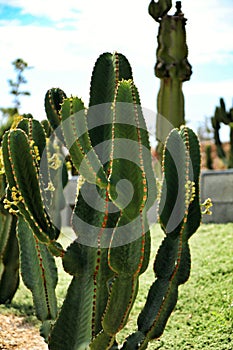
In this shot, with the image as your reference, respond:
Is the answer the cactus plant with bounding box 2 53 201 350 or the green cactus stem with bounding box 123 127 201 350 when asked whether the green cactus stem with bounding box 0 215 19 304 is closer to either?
the cactus plant with bounding box 2 53 201 350

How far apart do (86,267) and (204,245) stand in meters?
3.32

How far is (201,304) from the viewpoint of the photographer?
4562 millimetres

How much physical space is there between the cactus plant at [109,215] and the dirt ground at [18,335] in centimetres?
81

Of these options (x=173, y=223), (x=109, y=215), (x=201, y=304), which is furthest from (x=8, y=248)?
(x=173, y=223)

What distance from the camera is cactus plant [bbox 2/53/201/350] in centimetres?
258

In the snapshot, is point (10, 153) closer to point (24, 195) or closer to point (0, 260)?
point (24, 195)

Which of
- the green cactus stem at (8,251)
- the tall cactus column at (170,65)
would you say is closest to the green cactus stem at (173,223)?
the green cactus stem at (8,251)

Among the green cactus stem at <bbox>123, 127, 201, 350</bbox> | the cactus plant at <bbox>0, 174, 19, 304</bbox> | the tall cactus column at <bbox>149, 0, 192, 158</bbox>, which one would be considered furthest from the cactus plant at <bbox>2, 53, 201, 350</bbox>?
the tall cactus column at <bbox>149, 0, 192, 158</bbox>

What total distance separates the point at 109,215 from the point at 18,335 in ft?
5.59

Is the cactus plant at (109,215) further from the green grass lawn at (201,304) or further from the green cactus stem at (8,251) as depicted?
the green cactus stem at (8,251)

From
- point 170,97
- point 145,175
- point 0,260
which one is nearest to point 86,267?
point 145,175

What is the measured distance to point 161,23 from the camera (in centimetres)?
851

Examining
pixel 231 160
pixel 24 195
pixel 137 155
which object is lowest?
pixel 24 195

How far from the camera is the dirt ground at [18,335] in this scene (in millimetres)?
3867
